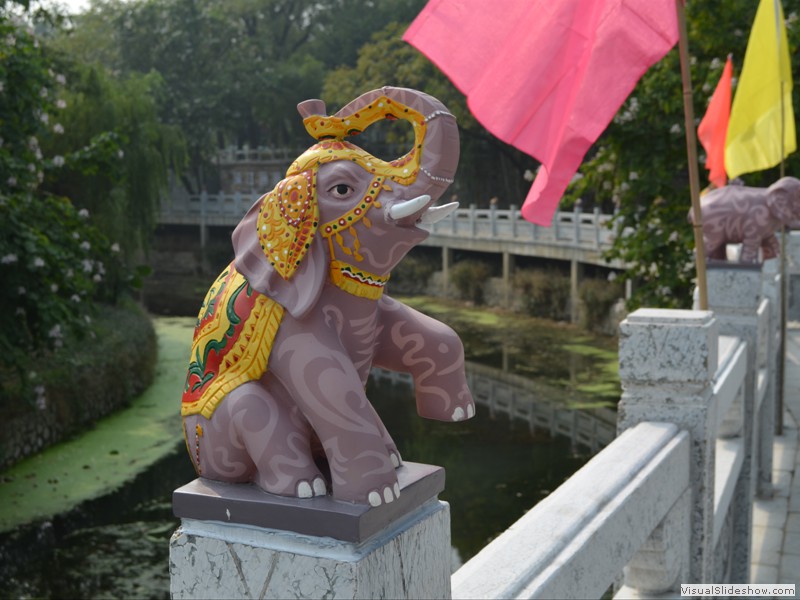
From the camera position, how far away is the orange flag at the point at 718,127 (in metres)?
7.17

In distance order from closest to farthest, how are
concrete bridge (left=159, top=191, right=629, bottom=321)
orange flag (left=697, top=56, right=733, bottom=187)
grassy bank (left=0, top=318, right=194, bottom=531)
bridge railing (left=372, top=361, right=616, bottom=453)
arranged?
orange flag (left=697, top=56, right=733, bottom=187)
grassy bank (left=0, top=318, right=194, bottom=531)
bridge railing (left=372, top=361, right=616, bottom=453)
concrete bridge (left=159, top=191, right=629, bottom=321)

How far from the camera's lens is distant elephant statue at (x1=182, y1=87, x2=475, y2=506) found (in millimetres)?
1579

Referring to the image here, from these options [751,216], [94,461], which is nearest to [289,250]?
[751,216]

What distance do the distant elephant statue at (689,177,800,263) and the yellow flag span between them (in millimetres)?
241

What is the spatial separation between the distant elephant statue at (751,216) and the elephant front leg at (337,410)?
5.72m

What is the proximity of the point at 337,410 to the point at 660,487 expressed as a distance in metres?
1.75

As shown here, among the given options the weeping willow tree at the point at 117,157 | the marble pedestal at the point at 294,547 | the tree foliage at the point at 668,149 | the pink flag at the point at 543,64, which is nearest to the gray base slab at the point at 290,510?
the marble pedestal at the point at 294,547

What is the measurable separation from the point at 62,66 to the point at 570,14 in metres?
11.6

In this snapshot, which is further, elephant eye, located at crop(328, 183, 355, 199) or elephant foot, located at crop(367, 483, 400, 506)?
elephant eye, located at crop(328, 183, 355, 199)

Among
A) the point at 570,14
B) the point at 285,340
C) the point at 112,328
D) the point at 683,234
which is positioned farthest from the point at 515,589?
the point at 112,328

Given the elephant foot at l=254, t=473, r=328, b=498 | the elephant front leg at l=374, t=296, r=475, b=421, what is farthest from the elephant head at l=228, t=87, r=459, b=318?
the elephant foot at l=254, t=473, r=328, b=498

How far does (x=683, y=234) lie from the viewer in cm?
1027

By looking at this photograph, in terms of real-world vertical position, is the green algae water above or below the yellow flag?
below

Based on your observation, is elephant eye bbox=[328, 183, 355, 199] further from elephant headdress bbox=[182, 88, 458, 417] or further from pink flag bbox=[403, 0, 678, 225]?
pink flag bbox=[403, 0, 678, 225]
